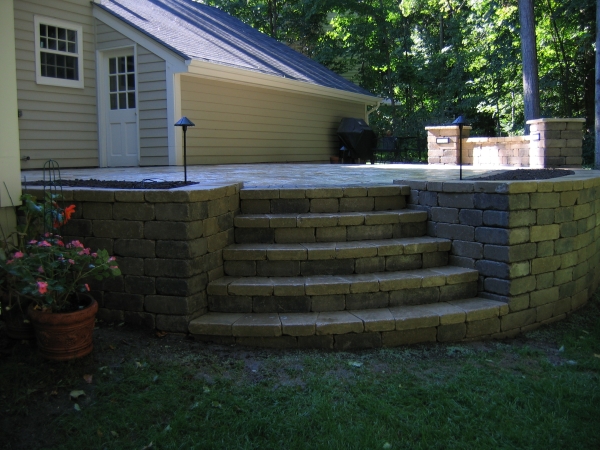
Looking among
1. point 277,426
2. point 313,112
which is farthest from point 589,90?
point 277,426

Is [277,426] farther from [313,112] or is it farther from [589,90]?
[589,90]

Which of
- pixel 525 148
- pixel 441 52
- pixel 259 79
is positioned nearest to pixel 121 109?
pixel 259 79

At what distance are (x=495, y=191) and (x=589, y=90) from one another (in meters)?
16.3

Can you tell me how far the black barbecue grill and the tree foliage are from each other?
568 centimetres

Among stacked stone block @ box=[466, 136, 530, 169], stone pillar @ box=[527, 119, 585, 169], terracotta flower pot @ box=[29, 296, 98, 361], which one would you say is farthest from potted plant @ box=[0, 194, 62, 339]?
stacked stone block @ box=[466, 136, 530, 169]

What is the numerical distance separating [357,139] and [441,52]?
8.48 metres

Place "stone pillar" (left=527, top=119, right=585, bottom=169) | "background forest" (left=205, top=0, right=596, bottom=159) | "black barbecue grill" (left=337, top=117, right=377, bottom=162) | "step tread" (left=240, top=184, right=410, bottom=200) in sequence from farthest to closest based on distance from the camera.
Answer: "background forest" (left=205, top=0, right=596, bottom=159) < "black barbecue grill" (left=337, top=117, right=377, bottom=162) < "stone pillar" (left=527, top=119, right=585, bottom=169) < "step tread" (left=240, top=184, right=410, bottom=200)

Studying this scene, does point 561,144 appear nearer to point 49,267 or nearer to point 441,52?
point 49,267

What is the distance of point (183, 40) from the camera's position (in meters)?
10.0

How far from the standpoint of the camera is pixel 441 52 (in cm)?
2075

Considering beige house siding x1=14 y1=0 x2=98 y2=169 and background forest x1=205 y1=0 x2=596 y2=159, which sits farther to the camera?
background forest x1=205 y1=0 x2=596 y2=159

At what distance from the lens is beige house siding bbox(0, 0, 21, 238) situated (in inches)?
142

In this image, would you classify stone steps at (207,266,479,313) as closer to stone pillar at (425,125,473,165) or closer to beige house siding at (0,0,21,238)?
beige house siding at (0,0,21,238)

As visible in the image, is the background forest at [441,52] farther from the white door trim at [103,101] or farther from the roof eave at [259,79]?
the white door trim at [103,101]
